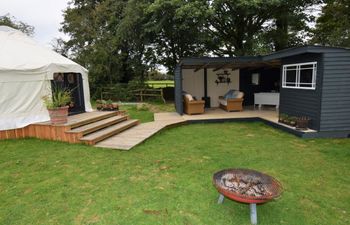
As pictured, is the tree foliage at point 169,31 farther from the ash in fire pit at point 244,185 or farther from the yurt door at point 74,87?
the ash in fire pit at point 244,185

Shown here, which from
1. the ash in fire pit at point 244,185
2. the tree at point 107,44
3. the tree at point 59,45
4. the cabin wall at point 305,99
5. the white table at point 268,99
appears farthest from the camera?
the tree at point 59,45

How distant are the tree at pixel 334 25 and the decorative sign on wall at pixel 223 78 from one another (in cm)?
633

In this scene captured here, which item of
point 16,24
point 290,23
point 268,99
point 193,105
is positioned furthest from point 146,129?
point 16,24

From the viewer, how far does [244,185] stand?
2846mm

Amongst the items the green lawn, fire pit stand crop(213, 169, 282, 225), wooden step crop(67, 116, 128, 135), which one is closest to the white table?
the green lawn

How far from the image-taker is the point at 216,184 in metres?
2.78

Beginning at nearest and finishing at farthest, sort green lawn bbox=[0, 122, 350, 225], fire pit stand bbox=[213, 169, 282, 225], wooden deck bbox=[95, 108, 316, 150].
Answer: fire pit stand bbox=[213, 169, 282, 225] → green lawn bbox=[0, 122, 350, 225] → wooden deck bbox=[95, 108, 316, 150]

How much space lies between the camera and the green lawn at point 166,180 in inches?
111

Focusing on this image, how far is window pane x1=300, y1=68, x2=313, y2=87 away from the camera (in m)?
6.51

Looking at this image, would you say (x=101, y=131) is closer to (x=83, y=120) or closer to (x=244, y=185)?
(x=83, y=120)

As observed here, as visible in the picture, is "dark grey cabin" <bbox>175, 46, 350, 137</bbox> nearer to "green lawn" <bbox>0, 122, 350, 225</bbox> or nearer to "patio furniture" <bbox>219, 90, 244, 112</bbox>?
"green lawn" <bbox>0, 122, 350, 225</bbox>

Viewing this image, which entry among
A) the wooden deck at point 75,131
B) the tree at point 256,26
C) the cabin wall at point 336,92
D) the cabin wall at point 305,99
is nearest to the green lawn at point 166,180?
the wooden deck at point 75,131

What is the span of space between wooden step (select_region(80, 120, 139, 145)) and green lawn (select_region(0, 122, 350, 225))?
0.35 m

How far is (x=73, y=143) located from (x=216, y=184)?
4.40m
